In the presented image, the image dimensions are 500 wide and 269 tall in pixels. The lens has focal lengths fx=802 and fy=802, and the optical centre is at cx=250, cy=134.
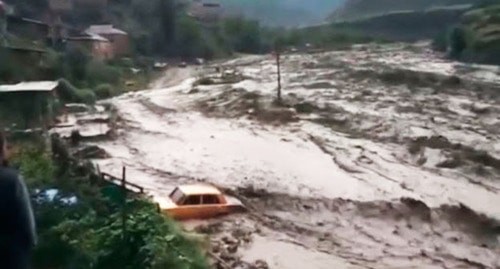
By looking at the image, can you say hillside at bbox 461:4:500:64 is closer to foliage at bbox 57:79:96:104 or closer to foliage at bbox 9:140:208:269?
foliage at bbox 57:79:96:104

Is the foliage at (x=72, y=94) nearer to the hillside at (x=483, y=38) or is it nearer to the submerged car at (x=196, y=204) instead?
the submerged car at (x=196, y=204)

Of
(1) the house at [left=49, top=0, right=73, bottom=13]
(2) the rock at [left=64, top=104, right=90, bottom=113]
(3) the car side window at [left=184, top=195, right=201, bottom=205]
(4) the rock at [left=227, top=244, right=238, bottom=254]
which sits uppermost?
(1) the house at [left=49, top=0, right=73, bottom=13]

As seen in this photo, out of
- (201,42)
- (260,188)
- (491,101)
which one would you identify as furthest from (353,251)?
(201,42)

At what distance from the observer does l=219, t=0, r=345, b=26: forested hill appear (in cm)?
10475

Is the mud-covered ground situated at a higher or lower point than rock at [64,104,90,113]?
lower

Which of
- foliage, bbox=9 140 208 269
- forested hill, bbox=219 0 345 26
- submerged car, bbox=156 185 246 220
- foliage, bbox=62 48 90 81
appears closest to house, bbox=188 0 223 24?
foliage, bbox=62 48 90 81

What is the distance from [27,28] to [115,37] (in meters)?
7.82

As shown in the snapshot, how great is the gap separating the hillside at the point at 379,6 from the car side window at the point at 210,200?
6009 cm

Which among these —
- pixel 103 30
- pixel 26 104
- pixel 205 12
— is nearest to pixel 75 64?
pixel 103 30

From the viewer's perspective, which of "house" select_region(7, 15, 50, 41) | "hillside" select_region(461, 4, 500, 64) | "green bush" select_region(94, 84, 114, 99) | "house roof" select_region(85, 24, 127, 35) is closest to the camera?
"green bush" select_region(94, 84, 114, 99)

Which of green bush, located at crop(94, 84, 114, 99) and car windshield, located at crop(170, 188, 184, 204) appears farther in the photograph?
green bush, located at crop(94, 84, 114, 99)

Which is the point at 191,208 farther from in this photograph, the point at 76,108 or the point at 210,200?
the point at 76,108

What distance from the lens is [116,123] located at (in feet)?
76.2

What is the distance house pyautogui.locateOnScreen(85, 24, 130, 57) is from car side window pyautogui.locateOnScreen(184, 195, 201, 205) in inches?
1245
